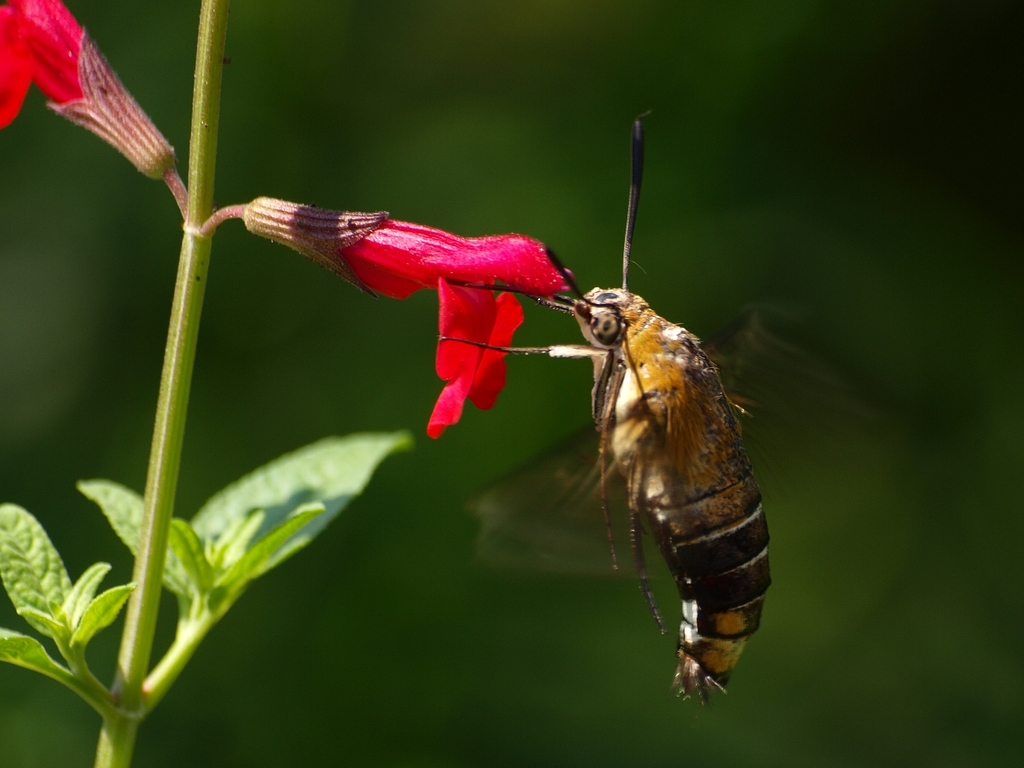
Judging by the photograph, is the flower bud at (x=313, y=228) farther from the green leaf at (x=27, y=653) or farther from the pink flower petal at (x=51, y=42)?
the green leaf at (x=27, y=653)

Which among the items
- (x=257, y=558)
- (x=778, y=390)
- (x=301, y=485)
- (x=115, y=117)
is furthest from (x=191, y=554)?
(x=778, y=390)

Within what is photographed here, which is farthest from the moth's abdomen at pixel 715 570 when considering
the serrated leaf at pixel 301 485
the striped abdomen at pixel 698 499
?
the serrated leaf at pixel 301 485

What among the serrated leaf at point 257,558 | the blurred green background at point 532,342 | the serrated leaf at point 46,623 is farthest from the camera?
the blurred green background at point 532,342

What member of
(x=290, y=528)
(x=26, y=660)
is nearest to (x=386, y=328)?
(x=290, y=528)

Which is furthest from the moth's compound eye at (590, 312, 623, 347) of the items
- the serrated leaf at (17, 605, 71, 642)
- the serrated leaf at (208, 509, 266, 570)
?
the serrated leaf at (17, 605, 71, 642)

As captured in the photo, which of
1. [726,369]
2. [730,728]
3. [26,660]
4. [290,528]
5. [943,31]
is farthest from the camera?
[943,31]

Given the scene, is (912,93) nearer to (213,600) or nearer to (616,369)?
(616,369)

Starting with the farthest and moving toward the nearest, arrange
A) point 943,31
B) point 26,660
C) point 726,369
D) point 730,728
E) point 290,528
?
point 943,31 → point 730,728 → point 726,369 → point 290,528 → point 26,660
